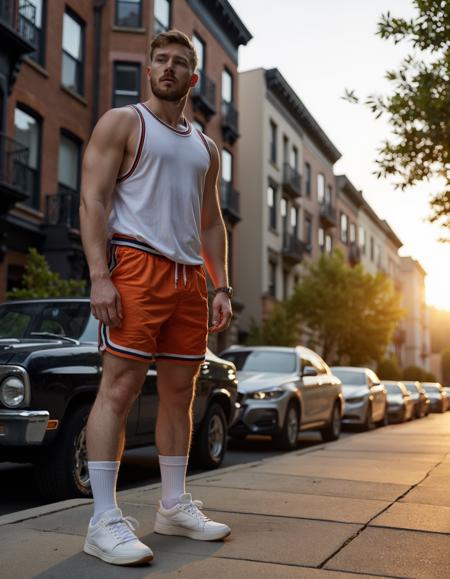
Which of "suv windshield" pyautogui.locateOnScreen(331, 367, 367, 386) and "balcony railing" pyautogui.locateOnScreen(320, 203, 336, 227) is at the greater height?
"balcony railing" pyautogui.locateOnScreen(320, 203, 336, 227)

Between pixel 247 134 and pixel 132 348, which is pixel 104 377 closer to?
pixel 132 348

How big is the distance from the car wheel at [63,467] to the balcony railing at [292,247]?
30991 mm

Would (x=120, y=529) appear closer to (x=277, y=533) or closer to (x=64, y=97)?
(x=277, y=533)

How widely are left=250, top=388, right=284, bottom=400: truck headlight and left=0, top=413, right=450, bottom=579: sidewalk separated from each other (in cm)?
609

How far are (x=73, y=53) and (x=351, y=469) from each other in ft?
58.4

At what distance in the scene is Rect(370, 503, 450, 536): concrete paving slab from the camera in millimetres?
4242

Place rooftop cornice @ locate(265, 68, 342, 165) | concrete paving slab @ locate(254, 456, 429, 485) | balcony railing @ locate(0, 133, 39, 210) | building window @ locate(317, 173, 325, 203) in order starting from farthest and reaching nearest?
1. building window @ locate(317, 173, 325, 203)
2. rooftop cornice @ locate(265, 68, 342, 165)
3. balcony railing @ locate(0, 133, 39, 210)
4. concrete paving slab @ locate(254, 456, 429, 485)

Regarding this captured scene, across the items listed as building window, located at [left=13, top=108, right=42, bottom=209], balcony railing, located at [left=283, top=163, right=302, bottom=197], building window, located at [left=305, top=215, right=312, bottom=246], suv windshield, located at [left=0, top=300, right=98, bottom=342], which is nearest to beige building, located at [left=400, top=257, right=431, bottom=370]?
building window, located at [left=305, top=215, right=312, bottom=246]

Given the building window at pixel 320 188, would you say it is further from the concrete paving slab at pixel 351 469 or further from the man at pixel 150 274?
the man at pixel 150 274

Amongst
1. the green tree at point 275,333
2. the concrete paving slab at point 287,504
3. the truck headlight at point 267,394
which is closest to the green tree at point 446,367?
the green tree at point 275,333

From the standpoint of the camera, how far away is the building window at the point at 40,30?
20.4 metres

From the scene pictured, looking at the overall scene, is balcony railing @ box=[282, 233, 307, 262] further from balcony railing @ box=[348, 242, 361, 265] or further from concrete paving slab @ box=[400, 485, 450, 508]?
concrete paving slab @ box=[400, 485, 450, 508]

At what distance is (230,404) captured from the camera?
9.58m

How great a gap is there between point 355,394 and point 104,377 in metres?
16.9
